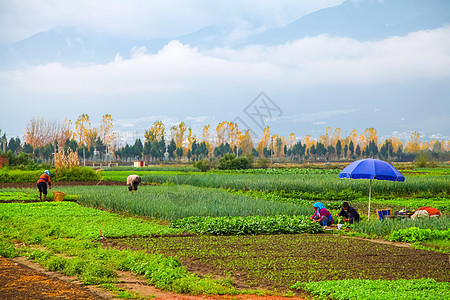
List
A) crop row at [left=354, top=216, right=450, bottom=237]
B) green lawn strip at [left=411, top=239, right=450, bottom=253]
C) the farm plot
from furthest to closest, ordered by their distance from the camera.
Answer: crop row at [left=354, top=216, right=450, bottom=237]
green lawn strip at [left=411, top=239, right=450, bottom=253]
the farm plot

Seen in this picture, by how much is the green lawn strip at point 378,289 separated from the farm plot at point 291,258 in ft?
1.49

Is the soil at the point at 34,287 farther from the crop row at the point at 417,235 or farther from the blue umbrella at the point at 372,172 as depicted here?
the blue umbrella at the point at 372,172

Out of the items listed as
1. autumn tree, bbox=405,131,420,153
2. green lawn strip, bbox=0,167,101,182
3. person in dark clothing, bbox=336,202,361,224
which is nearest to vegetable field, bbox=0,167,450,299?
person in dark clothing, bbox=336,202,361,224

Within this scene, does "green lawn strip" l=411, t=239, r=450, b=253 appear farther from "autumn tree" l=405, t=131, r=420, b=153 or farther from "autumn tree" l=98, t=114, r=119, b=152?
"autumn tree" l=405, t=131, r=420, b=153

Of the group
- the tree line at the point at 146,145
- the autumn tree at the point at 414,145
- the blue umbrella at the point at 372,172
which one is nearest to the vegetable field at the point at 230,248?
the blue umbrella at the point at 372,172

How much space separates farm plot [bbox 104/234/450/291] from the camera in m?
8.04

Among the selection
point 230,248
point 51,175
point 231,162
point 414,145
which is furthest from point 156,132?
point 230,248

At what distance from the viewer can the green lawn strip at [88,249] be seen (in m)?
7.63

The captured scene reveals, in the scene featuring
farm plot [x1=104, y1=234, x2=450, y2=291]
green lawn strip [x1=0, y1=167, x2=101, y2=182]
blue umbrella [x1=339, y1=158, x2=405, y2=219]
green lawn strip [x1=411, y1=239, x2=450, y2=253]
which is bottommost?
green lawn strip [x1=411, y1=239, x2=450, y2=253]

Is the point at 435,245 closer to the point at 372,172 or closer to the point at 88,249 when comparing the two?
the point at 372,172

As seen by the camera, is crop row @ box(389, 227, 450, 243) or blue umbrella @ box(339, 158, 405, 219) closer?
crop row @ box(389, 227, 450, 243)

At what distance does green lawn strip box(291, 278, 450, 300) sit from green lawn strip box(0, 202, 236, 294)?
139cm

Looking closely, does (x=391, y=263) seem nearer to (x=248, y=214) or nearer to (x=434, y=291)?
(x=434, y=291)

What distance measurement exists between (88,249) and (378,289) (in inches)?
244
